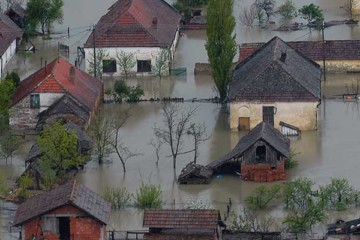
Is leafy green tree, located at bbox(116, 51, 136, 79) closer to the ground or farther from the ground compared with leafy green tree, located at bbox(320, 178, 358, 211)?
farther from the ground

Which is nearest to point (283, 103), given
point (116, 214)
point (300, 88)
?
point (300, 88)

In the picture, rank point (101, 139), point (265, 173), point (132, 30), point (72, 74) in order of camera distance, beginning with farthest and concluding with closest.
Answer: point (132, 30) < point (72, 74) < point (101, 139) < point (265, 173)

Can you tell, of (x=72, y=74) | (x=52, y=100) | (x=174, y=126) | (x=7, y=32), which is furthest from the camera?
(x=7, y=32)

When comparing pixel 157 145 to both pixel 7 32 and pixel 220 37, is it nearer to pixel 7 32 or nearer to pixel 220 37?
pixel 220 37

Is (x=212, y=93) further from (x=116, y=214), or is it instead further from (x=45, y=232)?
(x=45, y=232)

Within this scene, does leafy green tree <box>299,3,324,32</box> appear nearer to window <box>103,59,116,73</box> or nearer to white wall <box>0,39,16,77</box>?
window <box>103,59,116,73</box>

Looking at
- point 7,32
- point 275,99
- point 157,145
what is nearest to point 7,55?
point 7,32

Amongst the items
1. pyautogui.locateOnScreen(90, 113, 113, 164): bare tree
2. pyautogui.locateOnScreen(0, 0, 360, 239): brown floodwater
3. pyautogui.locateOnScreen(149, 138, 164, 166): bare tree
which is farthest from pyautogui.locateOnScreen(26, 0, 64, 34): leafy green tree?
pyautogui.locateOnScreen(149, 138, 164, 166): bare tree

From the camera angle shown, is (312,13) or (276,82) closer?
(276,82)
